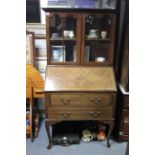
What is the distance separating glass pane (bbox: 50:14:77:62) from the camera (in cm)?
224

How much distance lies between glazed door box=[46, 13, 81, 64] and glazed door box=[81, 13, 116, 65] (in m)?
0.08

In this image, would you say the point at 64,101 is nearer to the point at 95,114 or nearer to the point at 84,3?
the point at 95,114

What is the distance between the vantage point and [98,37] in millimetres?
2309

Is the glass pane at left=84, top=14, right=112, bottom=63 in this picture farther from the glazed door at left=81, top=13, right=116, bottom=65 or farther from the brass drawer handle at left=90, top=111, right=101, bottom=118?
the brass drawer handle at left=90, top=111, right=101, bottom=118

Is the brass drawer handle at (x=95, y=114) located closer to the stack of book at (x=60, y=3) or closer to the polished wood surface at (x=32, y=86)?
the polished wood surface at (x=32, y=86)

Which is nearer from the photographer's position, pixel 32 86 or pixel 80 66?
pixel 80 66

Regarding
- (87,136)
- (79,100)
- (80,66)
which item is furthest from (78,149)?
(80,66)

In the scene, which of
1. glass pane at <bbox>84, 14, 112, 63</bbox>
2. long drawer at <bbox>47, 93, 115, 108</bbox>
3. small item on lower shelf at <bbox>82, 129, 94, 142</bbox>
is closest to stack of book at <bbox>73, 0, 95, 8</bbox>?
glass pane at <bbox>84, 14, 112, 63</bbox>

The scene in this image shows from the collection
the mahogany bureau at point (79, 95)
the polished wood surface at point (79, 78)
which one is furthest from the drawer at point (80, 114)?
the polished wood surface at point (79, 78)

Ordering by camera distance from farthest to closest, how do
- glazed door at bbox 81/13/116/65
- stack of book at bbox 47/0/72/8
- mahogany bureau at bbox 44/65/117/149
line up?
stack of book at bbox 47/0/72/8 → glazed door at bbox 81/13/116/65 → mahogany bureau at bbox 44/65/117/149

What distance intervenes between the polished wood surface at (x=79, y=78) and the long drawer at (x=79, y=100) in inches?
2.6

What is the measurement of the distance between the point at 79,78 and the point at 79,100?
23 cm

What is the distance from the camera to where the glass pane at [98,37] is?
2254mm

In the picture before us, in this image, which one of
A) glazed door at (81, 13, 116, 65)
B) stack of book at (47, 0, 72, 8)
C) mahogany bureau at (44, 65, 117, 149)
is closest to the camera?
mahogany bureau at (44, 65, 117, 149)
